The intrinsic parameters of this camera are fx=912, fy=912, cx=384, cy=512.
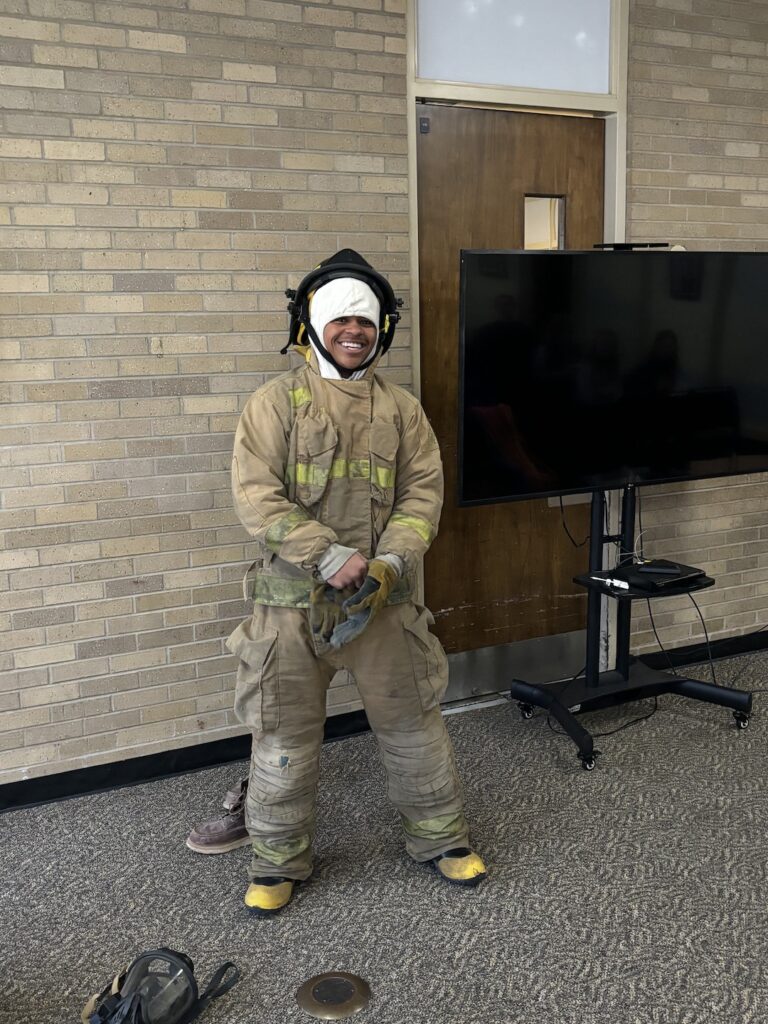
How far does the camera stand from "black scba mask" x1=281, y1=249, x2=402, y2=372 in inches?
89.9

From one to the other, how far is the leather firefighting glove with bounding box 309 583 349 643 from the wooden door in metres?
1.18

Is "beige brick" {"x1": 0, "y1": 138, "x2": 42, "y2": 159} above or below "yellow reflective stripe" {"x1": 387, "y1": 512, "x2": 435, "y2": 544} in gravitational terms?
above

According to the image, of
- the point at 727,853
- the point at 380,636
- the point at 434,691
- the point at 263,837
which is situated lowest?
the point at 727,853

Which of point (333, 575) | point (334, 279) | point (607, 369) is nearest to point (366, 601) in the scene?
point (333, 575)

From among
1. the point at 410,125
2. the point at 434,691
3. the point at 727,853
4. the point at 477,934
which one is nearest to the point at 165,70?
the point at 410,125

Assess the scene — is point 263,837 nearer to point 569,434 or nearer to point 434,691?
point 434,691

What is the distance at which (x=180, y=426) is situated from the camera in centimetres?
290


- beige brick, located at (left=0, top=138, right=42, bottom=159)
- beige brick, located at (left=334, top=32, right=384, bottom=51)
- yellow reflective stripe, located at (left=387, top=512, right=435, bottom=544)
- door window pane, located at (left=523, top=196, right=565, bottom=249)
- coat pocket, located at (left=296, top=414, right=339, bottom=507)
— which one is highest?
beige brick, located at (left=334, top=32, right=384, bottom=51)

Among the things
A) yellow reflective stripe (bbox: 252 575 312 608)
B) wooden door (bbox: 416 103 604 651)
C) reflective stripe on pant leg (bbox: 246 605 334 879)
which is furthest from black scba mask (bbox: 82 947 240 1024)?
wooden door (bbox: 416 103 604 651)

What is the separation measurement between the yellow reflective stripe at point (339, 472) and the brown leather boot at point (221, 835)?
1036 mm

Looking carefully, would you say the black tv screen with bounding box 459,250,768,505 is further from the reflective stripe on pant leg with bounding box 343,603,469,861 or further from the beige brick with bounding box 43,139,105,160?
the beige brick with bounding box 43,139,105,160

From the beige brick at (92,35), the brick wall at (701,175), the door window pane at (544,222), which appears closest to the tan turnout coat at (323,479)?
the beige brick at (92,35)

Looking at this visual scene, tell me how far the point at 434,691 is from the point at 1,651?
4.40ft

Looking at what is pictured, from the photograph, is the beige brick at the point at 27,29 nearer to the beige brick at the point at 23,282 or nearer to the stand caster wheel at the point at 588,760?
the beige brick at the point at 23,282
